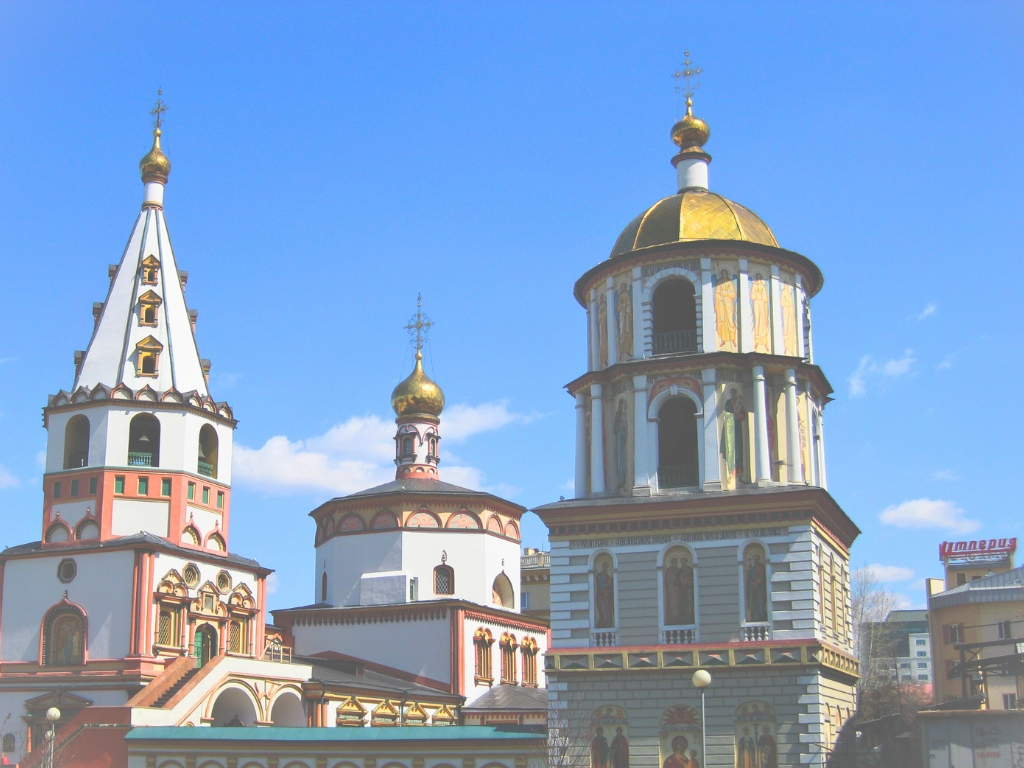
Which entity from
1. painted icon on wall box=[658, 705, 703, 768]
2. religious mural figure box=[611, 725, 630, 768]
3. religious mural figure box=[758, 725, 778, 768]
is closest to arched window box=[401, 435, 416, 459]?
religious mural figure box=[611, 725, 630, 768]

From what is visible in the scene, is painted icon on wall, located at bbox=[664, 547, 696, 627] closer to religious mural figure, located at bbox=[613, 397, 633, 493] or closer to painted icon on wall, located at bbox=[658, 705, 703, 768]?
painted icon on wall, located at bbox=[658, 705, 703, 768]

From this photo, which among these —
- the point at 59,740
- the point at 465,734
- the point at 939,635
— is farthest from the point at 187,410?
the point at 939,635

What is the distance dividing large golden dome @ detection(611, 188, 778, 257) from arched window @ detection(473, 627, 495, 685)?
648 inches

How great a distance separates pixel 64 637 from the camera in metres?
31.3

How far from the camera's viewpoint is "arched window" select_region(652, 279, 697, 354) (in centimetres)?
2673

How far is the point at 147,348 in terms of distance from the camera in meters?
34.6

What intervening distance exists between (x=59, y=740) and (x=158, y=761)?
11.3ft

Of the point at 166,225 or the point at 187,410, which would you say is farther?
the point at 166,225

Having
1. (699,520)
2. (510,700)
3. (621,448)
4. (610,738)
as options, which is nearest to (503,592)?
(510,700)

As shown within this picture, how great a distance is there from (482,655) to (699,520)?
57.0 feet

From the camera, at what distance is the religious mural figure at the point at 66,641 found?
101 ft

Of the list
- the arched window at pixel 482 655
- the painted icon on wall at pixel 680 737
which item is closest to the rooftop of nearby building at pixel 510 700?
the arched window at pixel 482 655

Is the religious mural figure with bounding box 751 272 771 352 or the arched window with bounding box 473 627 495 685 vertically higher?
the religious mural figure with bounding box 751 272 771 352

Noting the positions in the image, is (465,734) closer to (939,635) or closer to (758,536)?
(758,536)
